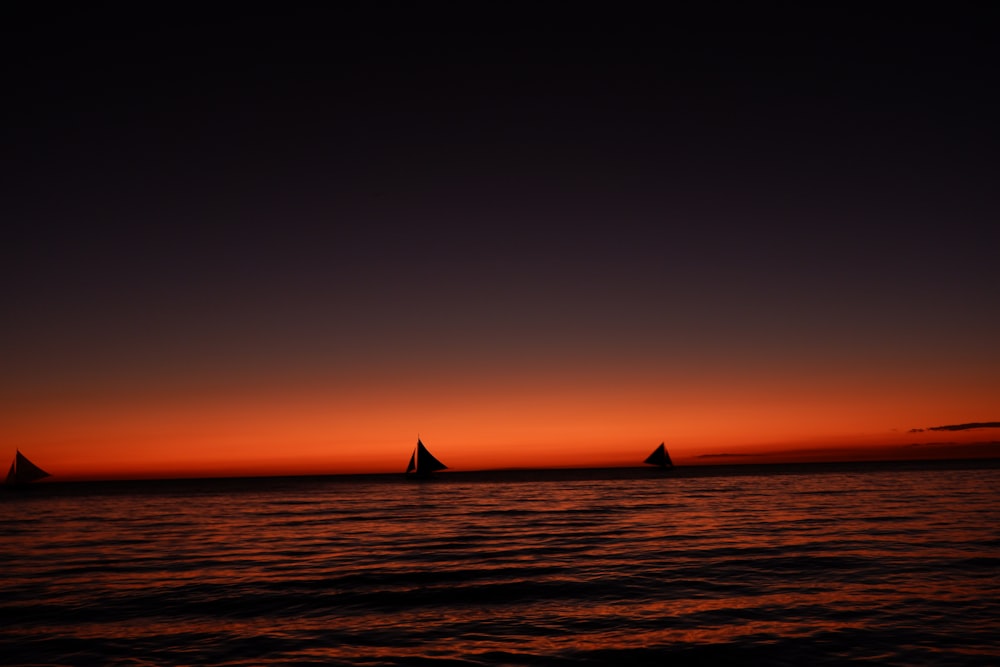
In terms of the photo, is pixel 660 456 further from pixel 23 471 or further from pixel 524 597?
pixel 524 597

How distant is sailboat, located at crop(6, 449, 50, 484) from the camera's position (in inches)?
4520

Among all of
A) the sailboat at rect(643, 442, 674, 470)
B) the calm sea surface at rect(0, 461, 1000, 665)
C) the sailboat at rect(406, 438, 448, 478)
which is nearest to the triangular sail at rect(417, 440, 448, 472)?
the sailboat at rect(406, 438, 448, 478)

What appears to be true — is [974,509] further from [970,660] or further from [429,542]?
[970,660]

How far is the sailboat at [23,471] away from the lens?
115 m

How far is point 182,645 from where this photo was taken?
13.7 m

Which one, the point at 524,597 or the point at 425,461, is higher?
the point at 425,461

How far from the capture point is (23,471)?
116 meters

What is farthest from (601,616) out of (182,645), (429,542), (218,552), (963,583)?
(218,552)

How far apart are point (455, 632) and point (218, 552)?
1755 cm

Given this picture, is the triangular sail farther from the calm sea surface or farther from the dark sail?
the calm sea surface

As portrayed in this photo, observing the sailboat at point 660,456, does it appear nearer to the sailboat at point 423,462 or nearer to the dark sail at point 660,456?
the dark sail at point 660,456

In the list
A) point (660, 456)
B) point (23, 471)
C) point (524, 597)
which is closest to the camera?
point (524, 597)

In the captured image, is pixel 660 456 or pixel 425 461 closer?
pixel 425 461

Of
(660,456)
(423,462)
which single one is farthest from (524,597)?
(660,456)
